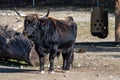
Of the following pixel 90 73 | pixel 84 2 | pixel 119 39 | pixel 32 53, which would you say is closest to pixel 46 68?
pixel 32 53

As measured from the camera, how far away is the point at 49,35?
1238cm

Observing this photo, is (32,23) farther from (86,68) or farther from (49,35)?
(86,68)

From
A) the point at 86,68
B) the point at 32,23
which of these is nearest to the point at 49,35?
the point at 32,23

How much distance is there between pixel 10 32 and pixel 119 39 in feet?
17.0

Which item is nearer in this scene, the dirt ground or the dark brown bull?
the dark brown bull

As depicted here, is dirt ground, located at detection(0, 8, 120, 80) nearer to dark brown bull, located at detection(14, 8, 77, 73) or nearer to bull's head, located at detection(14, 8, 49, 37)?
dark brown bull, located at detection(14, 8, 77, 73)

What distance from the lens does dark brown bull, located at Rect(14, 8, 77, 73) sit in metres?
12.0

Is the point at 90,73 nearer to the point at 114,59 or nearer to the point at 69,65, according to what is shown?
the point at 69,65

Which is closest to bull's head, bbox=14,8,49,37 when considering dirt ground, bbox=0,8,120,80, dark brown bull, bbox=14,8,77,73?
dark brown bull, bbox=14,8,77,73

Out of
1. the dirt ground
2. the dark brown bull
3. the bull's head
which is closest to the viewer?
the bull's head

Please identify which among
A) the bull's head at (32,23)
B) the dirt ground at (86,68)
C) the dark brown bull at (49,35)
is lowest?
the dirt ground at (86,68)

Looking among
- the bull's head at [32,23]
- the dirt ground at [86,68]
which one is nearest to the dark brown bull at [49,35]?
the bull's head at [32,23]

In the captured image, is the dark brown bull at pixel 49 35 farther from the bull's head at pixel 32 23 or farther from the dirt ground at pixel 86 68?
the dirt ground at pixel 86 68

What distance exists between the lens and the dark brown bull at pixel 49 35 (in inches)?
474
